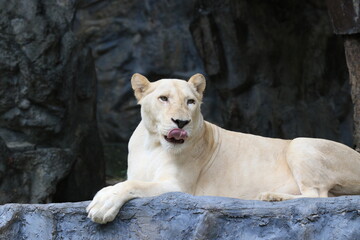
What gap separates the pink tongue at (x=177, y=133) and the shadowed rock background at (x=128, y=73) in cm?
355

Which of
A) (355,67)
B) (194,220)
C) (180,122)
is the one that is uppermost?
(355,67)

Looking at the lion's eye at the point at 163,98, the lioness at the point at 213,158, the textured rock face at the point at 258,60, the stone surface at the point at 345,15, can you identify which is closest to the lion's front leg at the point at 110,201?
the lioness at the point at 213,158

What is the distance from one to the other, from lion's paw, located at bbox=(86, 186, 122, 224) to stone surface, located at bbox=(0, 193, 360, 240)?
0.06 metres

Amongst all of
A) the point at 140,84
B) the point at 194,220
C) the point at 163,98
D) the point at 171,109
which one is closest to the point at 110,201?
the point at 194,220

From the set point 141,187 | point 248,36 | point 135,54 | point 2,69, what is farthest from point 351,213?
point 135,54

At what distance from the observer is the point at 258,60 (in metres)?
11.7

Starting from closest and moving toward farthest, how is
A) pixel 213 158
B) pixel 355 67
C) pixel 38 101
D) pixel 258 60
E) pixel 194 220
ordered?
pixel 194 220 < pixel 213 158 < pixel 355 67 < pixel 38 101 < pixel 258 60

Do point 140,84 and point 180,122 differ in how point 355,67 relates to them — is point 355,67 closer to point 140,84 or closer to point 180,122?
point 140,84

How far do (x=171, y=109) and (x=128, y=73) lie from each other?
7.52 m

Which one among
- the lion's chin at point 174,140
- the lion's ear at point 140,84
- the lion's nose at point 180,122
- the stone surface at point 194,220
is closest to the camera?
the stone surface at point 194,220

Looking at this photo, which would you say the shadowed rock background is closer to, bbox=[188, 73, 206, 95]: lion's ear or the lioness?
the lioness

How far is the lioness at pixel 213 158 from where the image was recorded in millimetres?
6055

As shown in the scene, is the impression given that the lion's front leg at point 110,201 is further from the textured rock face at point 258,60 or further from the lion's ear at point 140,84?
the textured rock face at point 258,60

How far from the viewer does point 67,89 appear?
9688 millimetres
